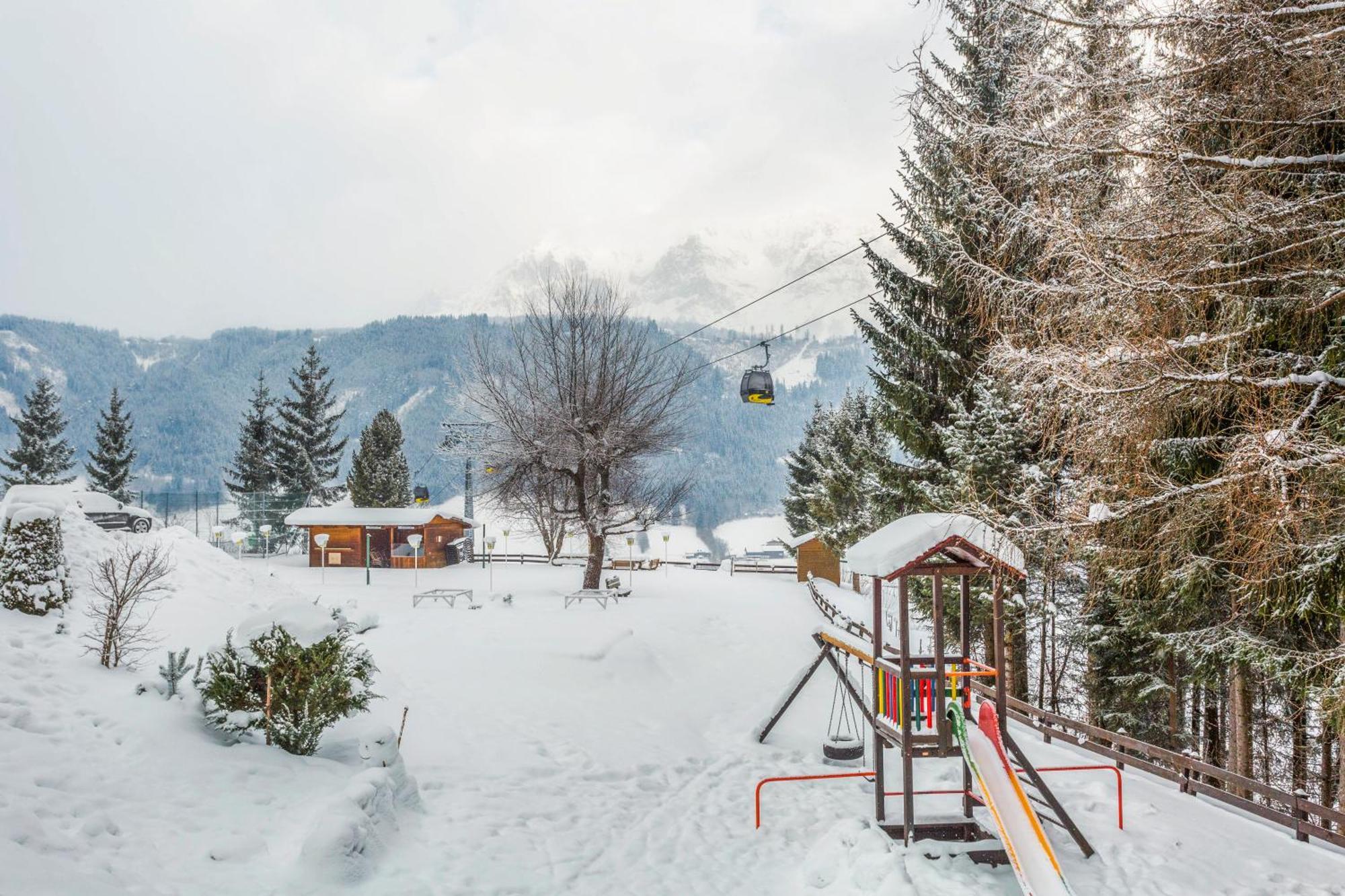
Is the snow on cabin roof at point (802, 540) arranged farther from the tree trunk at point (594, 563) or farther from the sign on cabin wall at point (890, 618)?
the tree trunk at point (594, 563)

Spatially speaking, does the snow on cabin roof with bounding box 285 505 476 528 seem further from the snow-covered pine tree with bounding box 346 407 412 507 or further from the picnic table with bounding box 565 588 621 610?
the picnic table with bounding box 565 588 621 610

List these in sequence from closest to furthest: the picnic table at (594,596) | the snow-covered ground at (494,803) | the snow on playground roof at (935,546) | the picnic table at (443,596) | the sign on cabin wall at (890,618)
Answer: the snow-covered ground at (494,803) → the snow on playground roof at (935,546) → the picnic table at (443,596) → the sign on cabin wall at (890,618) → the picnic table at (594,596)

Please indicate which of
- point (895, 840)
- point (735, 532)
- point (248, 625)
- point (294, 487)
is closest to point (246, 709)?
point (248, 625)

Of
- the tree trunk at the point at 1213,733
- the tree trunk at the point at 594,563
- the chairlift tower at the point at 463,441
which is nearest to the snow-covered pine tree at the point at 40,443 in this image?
the chairlift tower at the point at 463,441

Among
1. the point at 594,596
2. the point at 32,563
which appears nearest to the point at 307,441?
the point at 594,596

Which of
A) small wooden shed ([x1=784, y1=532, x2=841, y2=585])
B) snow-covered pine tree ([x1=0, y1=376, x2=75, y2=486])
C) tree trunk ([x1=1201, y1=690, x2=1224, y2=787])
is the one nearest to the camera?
tree trunk ([x1=1201, y1=690, x2=1224, y2=787])

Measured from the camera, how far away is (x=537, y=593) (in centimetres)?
2289

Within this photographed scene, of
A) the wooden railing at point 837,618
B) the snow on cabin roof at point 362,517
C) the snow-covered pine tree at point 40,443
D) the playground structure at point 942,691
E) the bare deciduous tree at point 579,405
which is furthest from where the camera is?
the snow-covered pine tree at point 40,443

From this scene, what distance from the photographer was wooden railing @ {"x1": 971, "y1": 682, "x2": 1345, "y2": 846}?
7289mm

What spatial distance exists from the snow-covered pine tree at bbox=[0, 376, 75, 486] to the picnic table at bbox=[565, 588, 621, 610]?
1178 inches

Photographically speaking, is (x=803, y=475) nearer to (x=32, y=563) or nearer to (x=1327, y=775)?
(x=1327, y=775)

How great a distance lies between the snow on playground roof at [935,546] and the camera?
687cm

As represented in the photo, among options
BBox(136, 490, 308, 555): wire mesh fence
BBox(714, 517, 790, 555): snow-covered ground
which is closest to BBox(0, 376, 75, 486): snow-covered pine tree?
BBox(136, 490, 308, 555): wire mesh fence

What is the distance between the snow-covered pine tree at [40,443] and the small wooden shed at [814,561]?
3521cm
